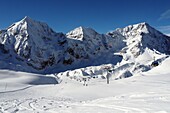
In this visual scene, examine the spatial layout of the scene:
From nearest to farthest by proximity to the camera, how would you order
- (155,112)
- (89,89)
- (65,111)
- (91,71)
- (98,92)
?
(155,112)
(65,111)
(98,92)
(89,89)
(91,71)

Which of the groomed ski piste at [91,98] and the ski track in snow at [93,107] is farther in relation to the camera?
the groomed ski piste at [91,98]

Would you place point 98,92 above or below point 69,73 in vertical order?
below

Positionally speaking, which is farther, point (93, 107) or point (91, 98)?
point (91, 98)

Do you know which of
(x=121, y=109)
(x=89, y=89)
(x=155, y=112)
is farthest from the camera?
(x=89, y=89)

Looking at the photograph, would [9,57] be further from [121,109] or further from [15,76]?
[121,109]

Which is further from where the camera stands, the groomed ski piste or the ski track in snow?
the groomed ski piste

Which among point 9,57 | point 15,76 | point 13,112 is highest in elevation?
point 9,57

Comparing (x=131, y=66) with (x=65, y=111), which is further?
(x=131, y=66)

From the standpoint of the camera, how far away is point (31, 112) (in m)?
12.5

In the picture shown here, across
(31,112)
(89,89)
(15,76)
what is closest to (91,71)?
A: (15,76)

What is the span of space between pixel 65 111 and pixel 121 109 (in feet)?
9.53

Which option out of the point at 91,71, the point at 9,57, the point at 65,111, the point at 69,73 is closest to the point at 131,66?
the point at 91,71

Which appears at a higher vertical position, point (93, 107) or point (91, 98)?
point (91, 98)

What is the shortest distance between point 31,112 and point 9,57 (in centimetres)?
18797
